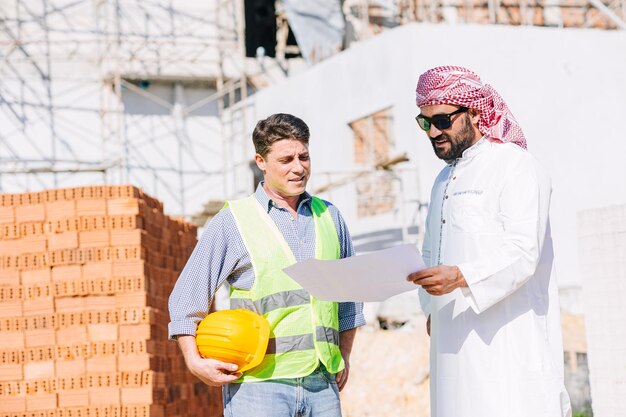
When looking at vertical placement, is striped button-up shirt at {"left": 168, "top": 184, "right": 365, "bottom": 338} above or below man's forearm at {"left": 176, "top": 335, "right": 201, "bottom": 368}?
above

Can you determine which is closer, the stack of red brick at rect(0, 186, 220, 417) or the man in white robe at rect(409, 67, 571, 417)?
the man in white robe at rect(409, 67, 571, 417)

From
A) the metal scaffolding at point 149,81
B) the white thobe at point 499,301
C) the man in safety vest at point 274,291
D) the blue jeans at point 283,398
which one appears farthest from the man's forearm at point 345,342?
the metal scaffolding at point 149,81

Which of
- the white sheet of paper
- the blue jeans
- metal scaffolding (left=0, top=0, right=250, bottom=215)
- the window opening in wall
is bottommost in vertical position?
the blue jeans

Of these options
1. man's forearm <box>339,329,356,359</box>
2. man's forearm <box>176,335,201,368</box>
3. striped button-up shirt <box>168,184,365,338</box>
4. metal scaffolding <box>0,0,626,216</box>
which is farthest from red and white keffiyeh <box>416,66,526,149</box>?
metal scaffolding <box>0,0,626,216</box>

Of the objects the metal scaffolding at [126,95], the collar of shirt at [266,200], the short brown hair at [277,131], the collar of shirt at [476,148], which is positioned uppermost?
the metal scaffolding at [126,95]

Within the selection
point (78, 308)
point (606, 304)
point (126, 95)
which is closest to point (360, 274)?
point (606, 304)

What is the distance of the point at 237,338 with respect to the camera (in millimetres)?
4066

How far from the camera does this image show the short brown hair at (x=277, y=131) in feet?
14.4

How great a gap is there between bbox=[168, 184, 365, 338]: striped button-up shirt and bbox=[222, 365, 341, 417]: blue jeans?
0.31 metres

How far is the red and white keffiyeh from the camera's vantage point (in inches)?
169

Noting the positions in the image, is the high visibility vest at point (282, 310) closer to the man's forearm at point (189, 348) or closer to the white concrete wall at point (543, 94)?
the man's forearm at point (189, 348)

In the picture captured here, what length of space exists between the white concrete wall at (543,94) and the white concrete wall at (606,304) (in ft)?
36.2

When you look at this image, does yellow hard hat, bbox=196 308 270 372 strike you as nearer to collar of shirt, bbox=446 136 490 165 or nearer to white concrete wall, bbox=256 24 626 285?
collar of shirt, bbox=446 136 490 165

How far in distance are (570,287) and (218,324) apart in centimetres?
1334
